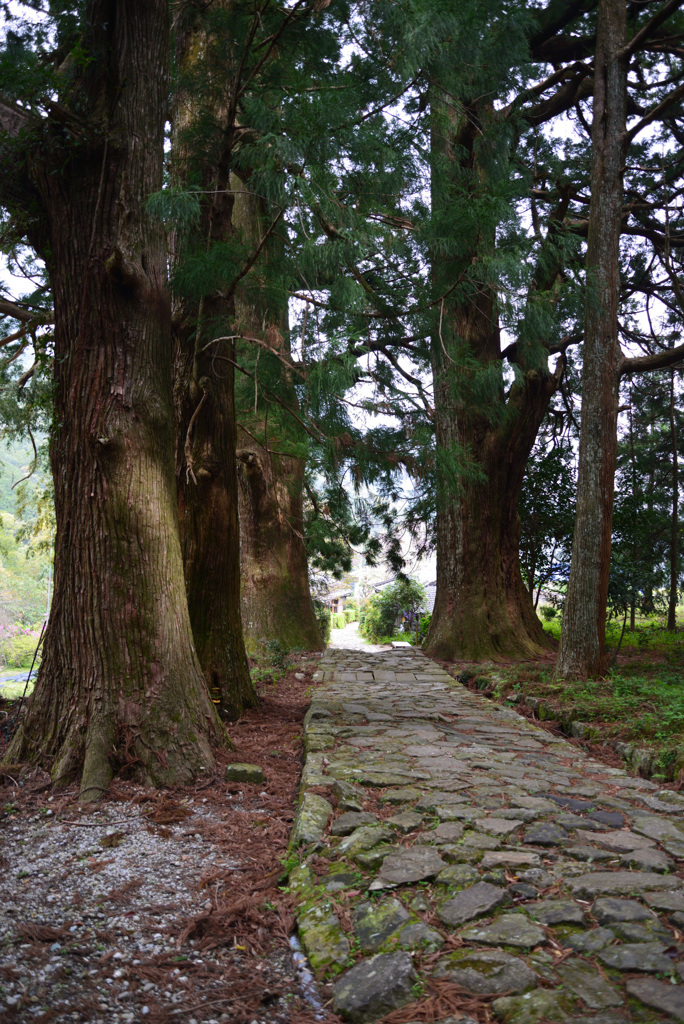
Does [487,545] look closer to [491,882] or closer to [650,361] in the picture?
[650,361]

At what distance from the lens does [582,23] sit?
8.82 metres

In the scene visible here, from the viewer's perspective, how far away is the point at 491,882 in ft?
8.36

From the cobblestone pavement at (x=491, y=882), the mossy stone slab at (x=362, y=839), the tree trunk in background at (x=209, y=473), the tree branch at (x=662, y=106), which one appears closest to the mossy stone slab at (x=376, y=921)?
the cobblestone pavement at (x=491, y=882)

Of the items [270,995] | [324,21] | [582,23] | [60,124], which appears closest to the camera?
[270,995]

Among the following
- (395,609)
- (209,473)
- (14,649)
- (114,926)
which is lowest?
(14,649)

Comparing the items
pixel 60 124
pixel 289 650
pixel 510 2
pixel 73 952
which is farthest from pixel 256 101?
pixel 289 650

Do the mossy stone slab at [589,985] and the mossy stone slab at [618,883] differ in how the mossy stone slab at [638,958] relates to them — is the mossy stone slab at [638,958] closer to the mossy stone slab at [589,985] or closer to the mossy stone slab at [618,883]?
the mossy stone slab at [589,985]

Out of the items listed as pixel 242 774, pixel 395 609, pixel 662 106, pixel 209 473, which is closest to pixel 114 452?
pixel 209 473

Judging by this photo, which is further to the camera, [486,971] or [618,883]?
[618,883]

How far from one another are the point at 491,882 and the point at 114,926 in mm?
1307

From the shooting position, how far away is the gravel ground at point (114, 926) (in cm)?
192

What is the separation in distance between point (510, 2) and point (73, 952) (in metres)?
6.48

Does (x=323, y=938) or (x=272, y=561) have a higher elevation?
(x=272, y=561)

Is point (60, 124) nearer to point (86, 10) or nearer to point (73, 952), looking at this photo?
point (86, 10)
